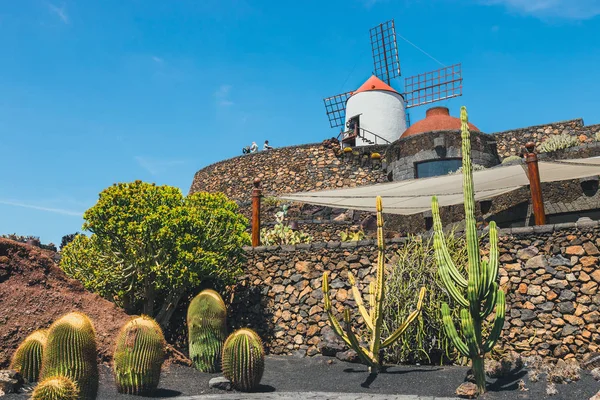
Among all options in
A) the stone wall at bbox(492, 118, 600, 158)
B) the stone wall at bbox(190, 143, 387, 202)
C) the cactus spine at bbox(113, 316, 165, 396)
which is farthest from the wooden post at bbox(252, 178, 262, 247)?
the stone wall at bbox(492, 118, 600, 158)

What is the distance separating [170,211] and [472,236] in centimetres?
605

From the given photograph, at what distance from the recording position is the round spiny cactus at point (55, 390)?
18.5ft

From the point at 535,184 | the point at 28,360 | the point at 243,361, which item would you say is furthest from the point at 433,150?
the point at 28,360

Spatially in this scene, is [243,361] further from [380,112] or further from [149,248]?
[380,112]

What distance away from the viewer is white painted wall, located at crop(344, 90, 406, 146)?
2855 cm

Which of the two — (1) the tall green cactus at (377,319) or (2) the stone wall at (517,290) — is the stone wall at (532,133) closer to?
(2) the stone wall at (517,290)

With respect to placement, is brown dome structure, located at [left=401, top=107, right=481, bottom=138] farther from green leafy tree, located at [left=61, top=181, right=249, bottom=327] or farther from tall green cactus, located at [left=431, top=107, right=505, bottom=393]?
tall green cactus, located at [left=431, top=107, right=505, bottom=393]

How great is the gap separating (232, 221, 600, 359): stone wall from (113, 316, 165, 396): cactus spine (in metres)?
4.05

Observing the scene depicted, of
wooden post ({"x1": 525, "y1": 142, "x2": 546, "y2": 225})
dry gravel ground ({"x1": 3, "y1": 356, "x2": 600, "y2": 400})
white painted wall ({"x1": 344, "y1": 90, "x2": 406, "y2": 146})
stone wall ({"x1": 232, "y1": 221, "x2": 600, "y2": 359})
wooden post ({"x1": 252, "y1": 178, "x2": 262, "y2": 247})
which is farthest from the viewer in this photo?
white painted wall ({"x1": 344, "y1": 90, "x2": 406, "y2": 146})

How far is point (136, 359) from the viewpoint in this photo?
7.54 metres

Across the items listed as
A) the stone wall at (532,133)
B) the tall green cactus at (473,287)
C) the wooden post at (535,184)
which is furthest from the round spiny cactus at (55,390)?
the stone wall at (532,133)

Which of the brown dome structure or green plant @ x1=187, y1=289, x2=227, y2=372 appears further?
the brown dome structure

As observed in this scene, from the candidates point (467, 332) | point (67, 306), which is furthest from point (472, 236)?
point (67, 306)

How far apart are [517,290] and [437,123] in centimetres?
1106
